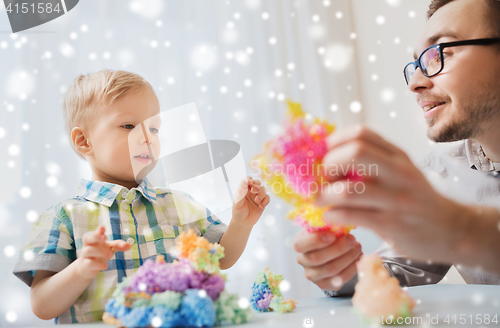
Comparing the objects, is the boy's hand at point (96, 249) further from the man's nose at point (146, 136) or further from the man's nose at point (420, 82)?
the man's nose at point (420, 82)

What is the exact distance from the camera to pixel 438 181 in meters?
1.12

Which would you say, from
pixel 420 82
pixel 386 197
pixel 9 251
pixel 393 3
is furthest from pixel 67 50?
pixel 393 3

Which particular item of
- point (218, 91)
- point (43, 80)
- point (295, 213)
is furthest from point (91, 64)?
point (295, 213)

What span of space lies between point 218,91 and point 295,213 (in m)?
1.23

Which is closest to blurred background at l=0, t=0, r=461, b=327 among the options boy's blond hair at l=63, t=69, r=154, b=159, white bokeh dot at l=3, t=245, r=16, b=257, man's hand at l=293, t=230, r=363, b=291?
white bokeh dot at l=3, t=245, r=16, b=257

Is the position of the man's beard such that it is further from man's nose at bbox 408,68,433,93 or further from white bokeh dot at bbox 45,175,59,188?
white bokeh dot at bbox 45,175,59,188

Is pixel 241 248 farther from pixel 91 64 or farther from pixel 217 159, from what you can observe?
pixel 91 64

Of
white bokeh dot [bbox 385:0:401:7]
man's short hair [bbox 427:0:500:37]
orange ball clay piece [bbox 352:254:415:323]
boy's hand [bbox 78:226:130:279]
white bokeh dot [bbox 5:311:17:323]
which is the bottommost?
white bokeh dot [bbox 5:311:17:323]

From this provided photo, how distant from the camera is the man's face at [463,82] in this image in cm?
87

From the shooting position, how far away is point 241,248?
96 cm

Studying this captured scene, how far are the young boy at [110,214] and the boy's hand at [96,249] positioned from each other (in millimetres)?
46

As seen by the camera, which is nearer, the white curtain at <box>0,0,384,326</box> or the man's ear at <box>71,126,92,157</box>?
the man's ear at <box>71,126,92,157</box>

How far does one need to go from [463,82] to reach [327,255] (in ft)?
2.09

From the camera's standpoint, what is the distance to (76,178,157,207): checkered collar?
0.88 meters
